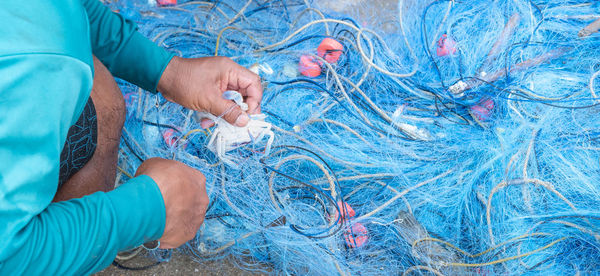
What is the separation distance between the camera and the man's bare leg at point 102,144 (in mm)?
1312

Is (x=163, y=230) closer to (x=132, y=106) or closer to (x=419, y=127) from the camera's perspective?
(x=132, y=106)

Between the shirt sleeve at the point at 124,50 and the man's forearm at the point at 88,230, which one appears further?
the shirt sleeve at the point at 124,50

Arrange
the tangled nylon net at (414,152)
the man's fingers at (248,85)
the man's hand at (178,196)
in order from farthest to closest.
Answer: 1. the tangled nylon net at (414,152)
2. the man's fingers at (248,85)
3. the man's hand at (178,196)

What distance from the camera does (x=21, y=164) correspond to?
76cm

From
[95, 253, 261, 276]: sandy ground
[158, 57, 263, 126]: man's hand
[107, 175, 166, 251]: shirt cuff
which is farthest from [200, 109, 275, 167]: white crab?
[95, 253, 261, 276]: sandy ground

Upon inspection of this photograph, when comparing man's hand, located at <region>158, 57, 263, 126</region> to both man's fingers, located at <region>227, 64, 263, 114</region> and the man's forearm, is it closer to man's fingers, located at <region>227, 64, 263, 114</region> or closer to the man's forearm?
man's fingers, located at <region>227, 64, 263, 114</region>

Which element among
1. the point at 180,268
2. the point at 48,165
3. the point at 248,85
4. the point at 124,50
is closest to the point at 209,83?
the point at 248,85

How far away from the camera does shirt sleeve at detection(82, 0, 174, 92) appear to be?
1.24 m

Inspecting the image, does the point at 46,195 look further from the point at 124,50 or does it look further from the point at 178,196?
the point at 124,50

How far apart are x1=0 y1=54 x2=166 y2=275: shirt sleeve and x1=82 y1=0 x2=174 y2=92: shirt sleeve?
16.3 inches

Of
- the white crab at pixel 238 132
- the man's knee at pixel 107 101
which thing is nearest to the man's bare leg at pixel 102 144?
the man's knee at pixel 107 101

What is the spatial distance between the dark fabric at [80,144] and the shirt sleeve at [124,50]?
0.19 metres

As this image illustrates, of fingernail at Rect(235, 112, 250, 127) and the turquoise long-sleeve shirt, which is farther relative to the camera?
fingernail at Rect(235, 112, 250, 127)

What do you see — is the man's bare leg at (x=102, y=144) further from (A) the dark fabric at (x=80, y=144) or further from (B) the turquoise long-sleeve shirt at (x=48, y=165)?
(B) the turquoise long-sleeve shirt at (x=48, y=165)
